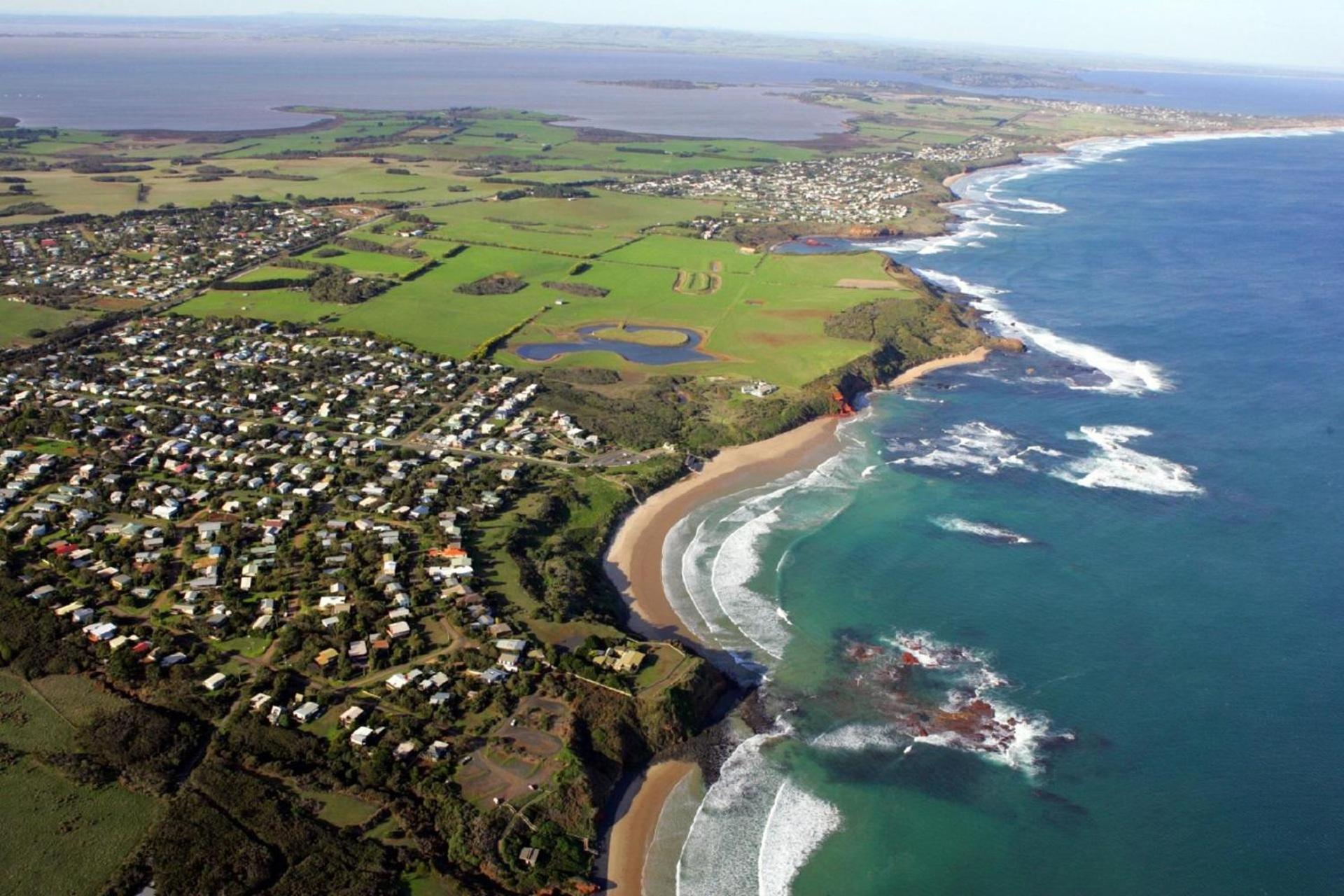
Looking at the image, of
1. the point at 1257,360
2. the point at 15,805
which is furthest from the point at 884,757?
the point at 1257,360

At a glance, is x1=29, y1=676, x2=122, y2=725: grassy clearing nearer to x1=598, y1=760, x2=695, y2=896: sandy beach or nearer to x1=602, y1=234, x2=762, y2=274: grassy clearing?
x1=598, y1=760, x2=695, y2=896: sandy beach

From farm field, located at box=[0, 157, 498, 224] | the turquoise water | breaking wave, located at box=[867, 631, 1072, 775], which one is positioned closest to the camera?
the turquoise water

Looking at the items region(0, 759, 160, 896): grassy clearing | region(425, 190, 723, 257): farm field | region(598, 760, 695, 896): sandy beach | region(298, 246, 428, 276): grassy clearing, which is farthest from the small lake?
region(0, 759, 160, 896): grassy clearing

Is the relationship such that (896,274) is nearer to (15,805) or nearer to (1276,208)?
(1276,208)

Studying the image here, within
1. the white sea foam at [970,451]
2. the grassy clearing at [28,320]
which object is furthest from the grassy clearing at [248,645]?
the grassy clearing at [28,320]

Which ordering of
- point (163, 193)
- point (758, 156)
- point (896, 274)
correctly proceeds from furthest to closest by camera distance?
point (758, 156)
point (163, 193)
point (896, 274)
